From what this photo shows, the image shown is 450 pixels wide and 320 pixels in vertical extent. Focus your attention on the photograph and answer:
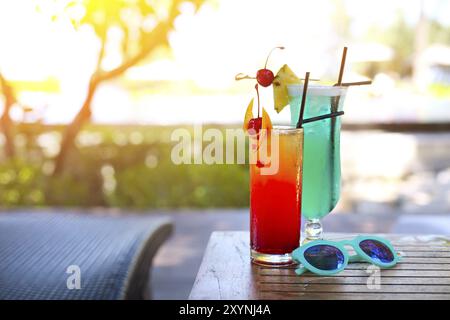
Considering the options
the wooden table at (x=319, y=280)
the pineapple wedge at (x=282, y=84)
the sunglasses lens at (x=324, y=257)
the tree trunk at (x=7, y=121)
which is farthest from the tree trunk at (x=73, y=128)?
the sunglasses lens at (x=324, y=257)

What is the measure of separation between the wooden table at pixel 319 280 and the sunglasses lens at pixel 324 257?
0.02 metres

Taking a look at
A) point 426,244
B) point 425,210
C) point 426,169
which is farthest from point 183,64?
point 426,244

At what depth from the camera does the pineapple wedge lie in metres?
1.34

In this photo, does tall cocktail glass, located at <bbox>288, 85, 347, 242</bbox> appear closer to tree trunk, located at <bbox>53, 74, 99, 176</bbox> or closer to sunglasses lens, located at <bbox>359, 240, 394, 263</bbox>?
sunglasses lens, located at <bbox>359, 240, 394, 263</bbox>

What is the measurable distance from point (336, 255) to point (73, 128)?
4031 millimetres

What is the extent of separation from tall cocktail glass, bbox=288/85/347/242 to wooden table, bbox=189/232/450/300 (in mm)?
168

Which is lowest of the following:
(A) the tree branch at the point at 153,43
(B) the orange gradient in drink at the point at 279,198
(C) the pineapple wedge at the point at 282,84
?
(B) the orange gradient in drink at the point at 279,198

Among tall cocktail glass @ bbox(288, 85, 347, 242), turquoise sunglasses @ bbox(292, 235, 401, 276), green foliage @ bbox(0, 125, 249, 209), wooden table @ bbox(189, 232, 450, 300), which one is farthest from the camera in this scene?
green foliage @ bbox(0, 125, 249, 209)

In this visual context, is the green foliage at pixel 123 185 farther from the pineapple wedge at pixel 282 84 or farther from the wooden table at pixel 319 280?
the pineapple wedge at pixel 282 84

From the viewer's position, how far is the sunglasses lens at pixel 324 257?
4.29ft

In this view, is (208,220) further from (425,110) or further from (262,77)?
(425,110)

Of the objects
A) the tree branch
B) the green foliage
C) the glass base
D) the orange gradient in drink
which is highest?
the tree branch

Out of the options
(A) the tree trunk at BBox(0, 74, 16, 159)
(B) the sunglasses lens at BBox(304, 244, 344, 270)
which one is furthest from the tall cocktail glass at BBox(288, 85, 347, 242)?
(A) the tree trunk at BBox(0, 74, 16, 159)
